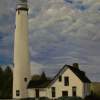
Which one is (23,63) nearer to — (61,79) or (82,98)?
(61,79)

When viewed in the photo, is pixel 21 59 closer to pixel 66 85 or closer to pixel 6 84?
pixel 66 85

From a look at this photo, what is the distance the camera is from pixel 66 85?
207 ft

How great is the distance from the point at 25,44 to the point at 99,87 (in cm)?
1808

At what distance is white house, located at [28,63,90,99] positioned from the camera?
6200 centimetres

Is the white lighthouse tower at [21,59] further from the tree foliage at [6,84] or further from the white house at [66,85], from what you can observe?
the tree foliage at [6,84]

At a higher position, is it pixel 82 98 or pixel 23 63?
pixel 23 63

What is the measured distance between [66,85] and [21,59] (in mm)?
9066

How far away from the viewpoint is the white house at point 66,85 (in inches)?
2441

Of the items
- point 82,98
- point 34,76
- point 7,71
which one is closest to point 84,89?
point 82,98

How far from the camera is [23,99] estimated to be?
2645 inches

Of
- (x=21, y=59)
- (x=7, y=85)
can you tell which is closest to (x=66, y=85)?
(x=21, y=59)

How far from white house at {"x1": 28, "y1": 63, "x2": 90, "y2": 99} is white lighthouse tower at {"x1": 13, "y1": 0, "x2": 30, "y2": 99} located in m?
2.46

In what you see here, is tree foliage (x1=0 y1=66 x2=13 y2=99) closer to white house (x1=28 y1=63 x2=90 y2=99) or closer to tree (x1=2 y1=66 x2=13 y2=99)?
tree (x1=2 y1=66 x2=13 y2=99)

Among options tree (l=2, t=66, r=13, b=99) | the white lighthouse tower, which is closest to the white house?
the white lighthouse tower
